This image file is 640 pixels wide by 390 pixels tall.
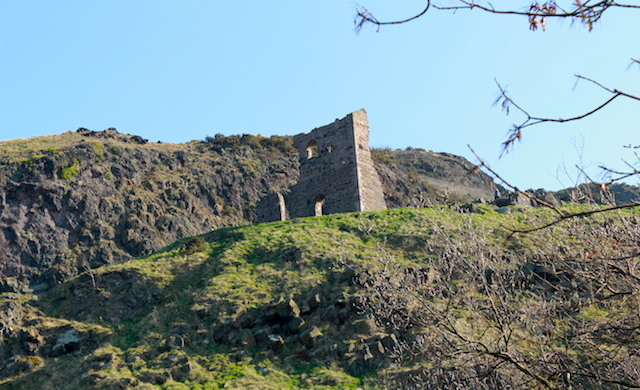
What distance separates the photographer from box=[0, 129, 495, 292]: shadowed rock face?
1537 inches

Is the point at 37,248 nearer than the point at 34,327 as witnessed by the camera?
No

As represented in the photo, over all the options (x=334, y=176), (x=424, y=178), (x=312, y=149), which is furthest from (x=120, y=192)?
(x=424, y=178)

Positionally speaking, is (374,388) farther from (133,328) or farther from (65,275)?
(65,275)

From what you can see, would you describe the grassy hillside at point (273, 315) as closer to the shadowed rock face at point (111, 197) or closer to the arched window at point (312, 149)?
the arched window at point (312, 149)

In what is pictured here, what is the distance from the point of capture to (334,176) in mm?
33000

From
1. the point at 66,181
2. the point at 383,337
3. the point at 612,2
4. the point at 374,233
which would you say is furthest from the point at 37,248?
the point at 612,2

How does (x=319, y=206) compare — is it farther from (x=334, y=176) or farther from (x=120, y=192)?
(x=120, y=192)

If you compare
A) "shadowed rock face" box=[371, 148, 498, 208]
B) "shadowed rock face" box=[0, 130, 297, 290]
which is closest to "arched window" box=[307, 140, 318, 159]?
"shadowed rock face" box=[0, 130, 297, 290]

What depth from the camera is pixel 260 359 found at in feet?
63.9

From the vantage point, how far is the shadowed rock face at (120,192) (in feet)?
128

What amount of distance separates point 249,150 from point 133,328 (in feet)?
121

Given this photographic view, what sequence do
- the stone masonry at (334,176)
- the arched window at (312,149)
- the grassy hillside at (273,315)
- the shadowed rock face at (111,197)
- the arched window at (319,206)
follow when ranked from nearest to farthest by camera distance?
the grassy hillside at (273,315) → the stone masonry at (334,176) → the arched window at (319,206) → the arched window at (312,149) → the shadowed rock face at (111,197)

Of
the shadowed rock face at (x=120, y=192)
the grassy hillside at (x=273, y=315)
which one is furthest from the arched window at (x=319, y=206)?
the shadowed rock face at (x=120, y=192)

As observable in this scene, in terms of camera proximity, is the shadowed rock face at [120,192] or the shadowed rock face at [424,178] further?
the shadowed rock face at [424,178]
